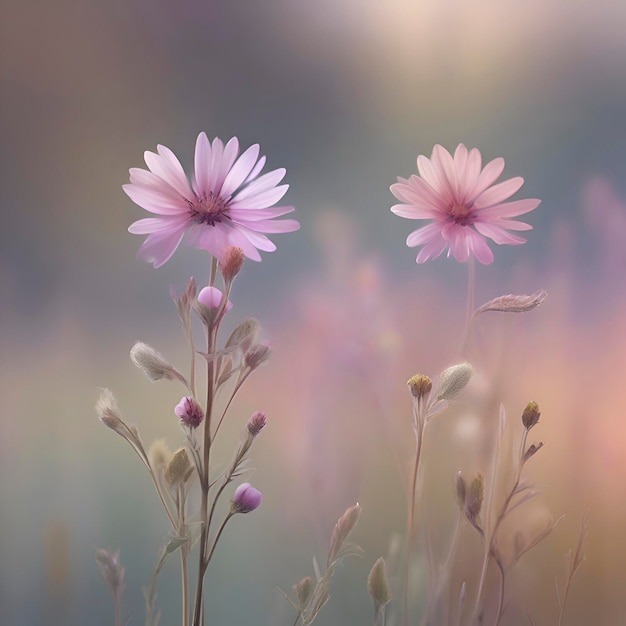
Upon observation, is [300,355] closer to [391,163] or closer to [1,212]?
[391,163]

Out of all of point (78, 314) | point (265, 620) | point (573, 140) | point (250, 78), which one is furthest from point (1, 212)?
point (573, 140)

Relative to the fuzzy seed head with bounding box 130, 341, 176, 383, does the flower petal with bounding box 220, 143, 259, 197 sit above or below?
above

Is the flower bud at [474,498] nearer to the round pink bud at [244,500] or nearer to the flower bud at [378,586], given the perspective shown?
the flower bud at [378,586]

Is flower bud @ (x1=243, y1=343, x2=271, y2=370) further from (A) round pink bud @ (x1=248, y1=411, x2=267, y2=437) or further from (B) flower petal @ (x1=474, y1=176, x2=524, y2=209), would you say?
(B) flower petal @ (x1=474, y1=176, x2=524, y2=209)

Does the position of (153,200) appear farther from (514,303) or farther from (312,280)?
(514,303)

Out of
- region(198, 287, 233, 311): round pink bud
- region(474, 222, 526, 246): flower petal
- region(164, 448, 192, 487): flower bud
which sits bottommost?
region(164, 448, 192, 487): flower bud

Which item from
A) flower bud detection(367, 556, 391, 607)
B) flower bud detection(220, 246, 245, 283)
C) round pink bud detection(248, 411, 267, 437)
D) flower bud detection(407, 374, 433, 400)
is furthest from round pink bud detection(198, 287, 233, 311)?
flower bud detection(367, 556, 391, 607)
